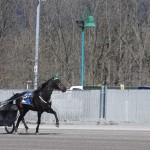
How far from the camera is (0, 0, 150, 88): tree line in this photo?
4928 cm

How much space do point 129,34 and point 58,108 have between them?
69.3ft

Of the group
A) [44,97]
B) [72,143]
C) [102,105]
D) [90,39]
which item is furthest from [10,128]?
[90,39]

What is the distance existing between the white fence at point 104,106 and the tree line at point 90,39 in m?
15.1

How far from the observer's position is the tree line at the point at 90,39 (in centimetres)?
4928

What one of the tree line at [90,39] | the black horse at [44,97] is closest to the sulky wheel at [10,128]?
the black horse at [44,97]

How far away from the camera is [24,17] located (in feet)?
175

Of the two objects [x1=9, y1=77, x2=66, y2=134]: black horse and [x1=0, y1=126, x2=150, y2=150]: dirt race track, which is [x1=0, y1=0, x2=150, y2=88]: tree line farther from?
[x1=0, y1=126, x2=150, y2=150]: dirt race track

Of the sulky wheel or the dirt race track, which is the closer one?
the dirt race track

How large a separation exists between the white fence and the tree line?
1508 centimetres

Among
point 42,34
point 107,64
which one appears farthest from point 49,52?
point 107,64

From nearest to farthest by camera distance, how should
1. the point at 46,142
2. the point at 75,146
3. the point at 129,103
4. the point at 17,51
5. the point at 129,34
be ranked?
the point at 75,146, the point at 46,142, the point at 129,103, the point at 17,51, the point at 129,34

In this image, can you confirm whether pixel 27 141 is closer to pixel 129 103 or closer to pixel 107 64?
pixel 129 103

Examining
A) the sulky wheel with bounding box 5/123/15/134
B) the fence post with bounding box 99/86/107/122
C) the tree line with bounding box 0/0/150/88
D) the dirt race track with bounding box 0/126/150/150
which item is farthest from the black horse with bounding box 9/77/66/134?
the tree line with bounding box 0/0/150/88

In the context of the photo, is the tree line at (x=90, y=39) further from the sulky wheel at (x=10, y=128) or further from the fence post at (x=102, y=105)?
the sulky wheel at (x=10, y=128)
